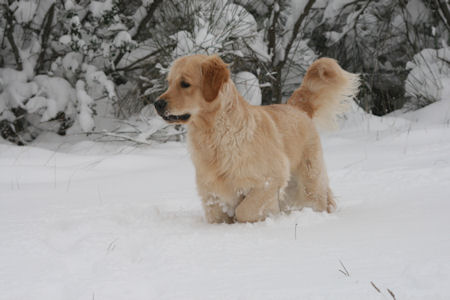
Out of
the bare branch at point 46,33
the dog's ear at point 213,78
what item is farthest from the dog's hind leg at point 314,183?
the bare branch at point 46,33

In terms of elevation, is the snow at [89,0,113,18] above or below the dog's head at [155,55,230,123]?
above

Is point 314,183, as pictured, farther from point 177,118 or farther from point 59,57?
point 59,57

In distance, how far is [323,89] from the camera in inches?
186

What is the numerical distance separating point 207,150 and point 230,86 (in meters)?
0.55

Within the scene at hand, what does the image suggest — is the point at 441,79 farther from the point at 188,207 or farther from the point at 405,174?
the point at 188,207

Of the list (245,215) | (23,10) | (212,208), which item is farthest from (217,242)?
(23,10)

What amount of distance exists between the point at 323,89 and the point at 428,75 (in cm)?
499

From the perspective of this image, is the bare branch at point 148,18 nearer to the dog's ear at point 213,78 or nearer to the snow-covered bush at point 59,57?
the snow-covered bush at point 59,57

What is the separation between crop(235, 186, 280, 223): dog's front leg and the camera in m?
3.49

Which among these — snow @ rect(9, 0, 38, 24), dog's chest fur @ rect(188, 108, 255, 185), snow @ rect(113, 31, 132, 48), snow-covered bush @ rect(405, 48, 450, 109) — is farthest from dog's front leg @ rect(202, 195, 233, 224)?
snow-covered bush @ rect(405, 48, 450, 109)

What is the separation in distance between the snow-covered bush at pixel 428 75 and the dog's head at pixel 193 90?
20.2 feet

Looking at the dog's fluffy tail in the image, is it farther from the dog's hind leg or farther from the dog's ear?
the dog's ear

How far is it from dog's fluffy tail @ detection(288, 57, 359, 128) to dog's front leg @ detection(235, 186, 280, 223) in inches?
56.7

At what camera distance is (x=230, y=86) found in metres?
3.63
